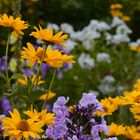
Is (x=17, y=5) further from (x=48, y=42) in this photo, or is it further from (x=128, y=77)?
(x=128, y=77)

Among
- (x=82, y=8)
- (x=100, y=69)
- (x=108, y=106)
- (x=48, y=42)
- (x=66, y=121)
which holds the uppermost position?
(x=82, y=8)

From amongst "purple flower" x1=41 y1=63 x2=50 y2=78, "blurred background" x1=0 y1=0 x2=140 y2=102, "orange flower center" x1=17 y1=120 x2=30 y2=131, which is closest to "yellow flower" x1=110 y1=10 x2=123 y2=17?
"blurred background" x1=0 y1=0 x2=140 y2=102

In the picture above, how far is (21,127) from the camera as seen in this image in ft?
4.62

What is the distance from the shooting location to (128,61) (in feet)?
16.6

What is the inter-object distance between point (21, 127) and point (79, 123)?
0.16 m

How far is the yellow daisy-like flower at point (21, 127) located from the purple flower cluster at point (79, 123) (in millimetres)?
77

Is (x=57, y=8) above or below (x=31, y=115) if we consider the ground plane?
above

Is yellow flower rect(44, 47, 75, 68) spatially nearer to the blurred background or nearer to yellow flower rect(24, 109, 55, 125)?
yellow flower rect(24, 109, 55, 125)

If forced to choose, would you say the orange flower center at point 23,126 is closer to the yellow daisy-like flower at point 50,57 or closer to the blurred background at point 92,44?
the yellow daisy-like flower at point 50,57

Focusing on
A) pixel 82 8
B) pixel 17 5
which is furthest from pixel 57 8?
pixel 17 5

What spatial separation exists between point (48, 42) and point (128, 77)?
9.65ft

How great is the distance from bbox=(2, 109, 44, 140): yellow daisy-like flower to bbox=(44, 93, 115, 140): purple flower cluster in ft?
0.25

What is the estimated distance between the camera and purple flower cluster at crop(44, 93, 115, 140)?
146 centimetres

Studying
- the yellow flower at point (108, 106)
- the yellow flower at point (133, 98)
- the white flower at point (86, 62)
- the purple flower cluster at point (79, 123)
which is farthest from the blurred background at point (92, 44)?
the purple flower cluster at point (79, 123)
